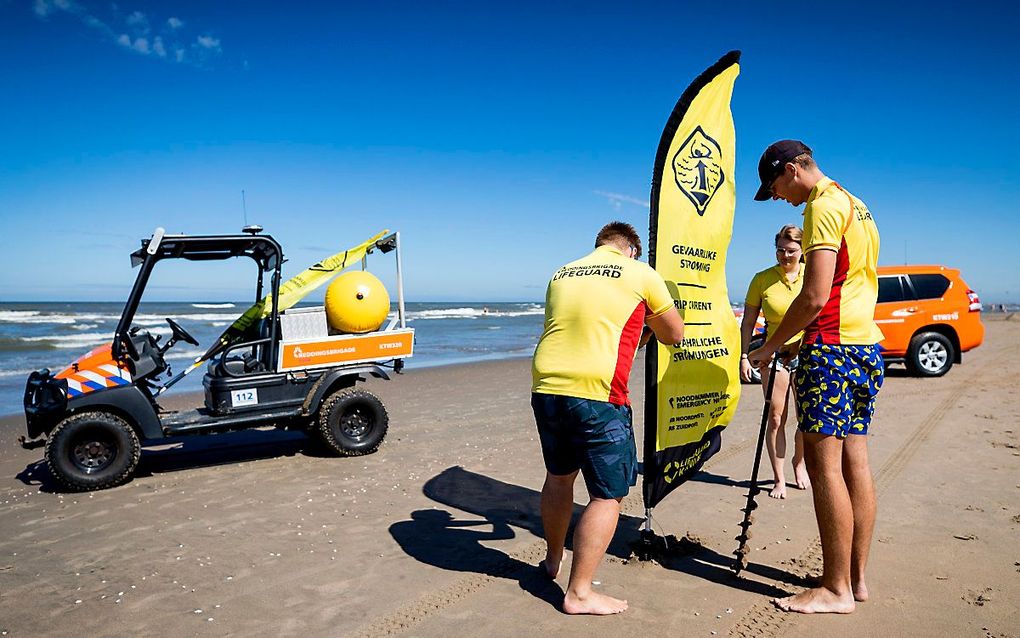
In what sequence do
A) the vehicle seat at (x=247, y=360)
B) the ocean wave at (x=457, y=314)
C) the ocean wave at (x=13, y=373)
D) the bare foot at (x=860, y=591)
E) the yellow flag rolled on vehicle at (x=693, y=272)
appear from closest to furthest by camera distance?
the bare foot at (x=860, y=591) < the yellow flag rolled on vehicle at (x=693, y=272) < the vehicle seat at (x=247, y=360) < the ocean wave at (x=13, y=373) < the ocean wave at (x=457, y=314)

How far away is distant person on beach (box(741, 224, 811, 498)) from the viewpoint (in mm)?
4770

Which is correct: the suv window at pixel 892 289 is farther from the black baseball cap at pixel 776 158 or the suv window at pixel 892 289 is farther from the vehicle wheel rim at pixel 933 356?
the black baseball cap at pixel 776 158

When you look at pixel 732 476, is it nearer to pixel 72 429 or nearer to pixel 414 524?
pixel 414 524

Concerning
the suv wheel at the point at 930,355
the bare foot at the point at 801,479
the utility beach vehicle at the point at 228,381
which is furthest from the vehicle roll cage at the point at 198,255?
the suv wheel at the point at 930,355

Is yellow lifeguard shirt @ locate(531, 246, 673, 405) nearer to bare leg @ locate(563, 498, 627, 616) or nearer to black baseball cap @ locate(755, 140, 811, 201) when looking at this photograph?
bare leg @ locate(563, 498, 627, 616)

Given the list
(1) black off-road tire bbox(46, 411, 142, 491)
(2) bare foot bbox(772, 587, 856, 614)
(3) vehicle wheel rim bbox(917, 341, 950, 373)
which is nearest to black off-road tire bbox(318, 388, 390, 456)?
(1) black off-road tire bbox(46, 411, 142, 491)

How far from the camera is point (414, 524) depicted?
15.2 feet

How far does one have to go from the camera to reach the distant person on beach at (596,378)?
3.15 metres

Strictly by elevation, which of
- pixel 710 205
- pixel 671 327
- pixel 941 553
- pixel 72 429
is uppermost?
pixel 710 205

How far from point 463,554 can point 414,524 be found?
0.68 metres

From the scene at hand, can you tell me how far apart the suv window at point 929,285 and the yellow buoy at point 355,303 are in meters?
10.0

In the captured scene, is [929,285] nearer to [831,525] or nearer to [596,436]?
[831,525]

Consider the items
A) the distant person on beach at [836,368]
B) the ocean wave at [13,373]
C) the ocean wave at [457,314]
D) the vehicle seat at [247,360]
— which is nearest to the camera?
the distant person on beach at [836,368]

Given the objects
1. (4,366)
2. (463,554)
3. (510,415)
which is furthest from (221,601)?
(4,366)
